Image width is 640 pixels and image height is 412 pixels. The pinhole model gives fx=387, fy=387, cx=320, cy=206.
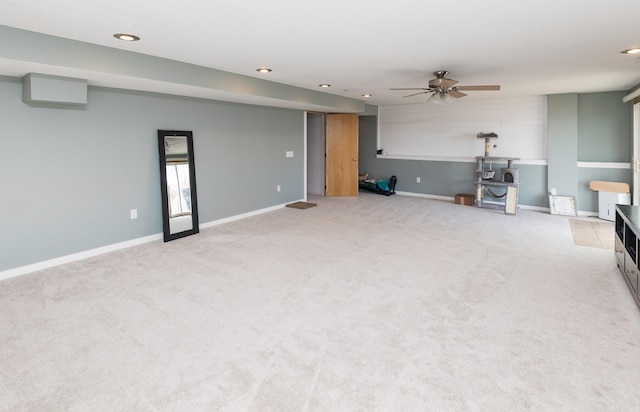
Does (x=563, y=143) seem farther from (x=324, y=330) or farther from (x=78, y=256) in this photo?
(x=78, y=256)

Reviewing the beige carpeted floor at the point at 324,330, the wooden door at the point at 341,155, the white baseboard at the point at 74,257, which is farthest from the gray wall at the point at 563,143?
the white baseboard at the point at 74,257

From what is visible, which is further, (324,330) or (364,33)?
(364,33)

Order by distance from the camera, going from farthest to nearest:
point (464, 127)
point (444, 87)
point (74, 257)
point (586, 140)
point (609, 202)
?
point (464, 127)
point (586, 140)
point (609, 202)
point (444, 87)
point (74, 257)

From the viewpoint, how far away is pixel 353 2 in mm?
2496

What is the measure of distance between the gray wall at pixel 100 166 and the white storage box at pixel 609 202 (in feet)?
19.8

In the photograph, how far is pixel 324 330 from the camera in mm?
2787

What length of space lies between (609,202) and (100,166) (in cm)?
769

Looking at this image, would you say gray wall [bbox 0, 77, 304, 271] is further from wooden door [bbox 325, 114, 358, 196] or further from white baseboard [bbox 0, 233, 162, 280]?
wooden door [bbox 325, 114, 358, 196]

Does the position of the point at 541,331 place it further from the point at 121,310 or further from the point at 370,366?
the point at 121,310

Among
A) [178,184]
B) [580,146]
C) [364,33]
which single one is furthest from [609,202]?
[178,184]

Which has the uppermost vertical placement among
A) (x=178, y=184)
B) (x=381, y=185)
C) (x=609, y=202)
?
(x=178, y=184)

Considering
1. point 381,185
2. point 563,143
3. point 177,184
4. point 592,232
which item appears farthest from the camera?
point 381,185

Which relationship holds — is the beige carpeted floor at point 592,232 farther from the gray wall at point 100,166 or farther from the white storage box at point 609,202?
the gray wall at point 100,166

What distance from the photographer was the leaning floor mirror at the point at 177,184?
517cm
